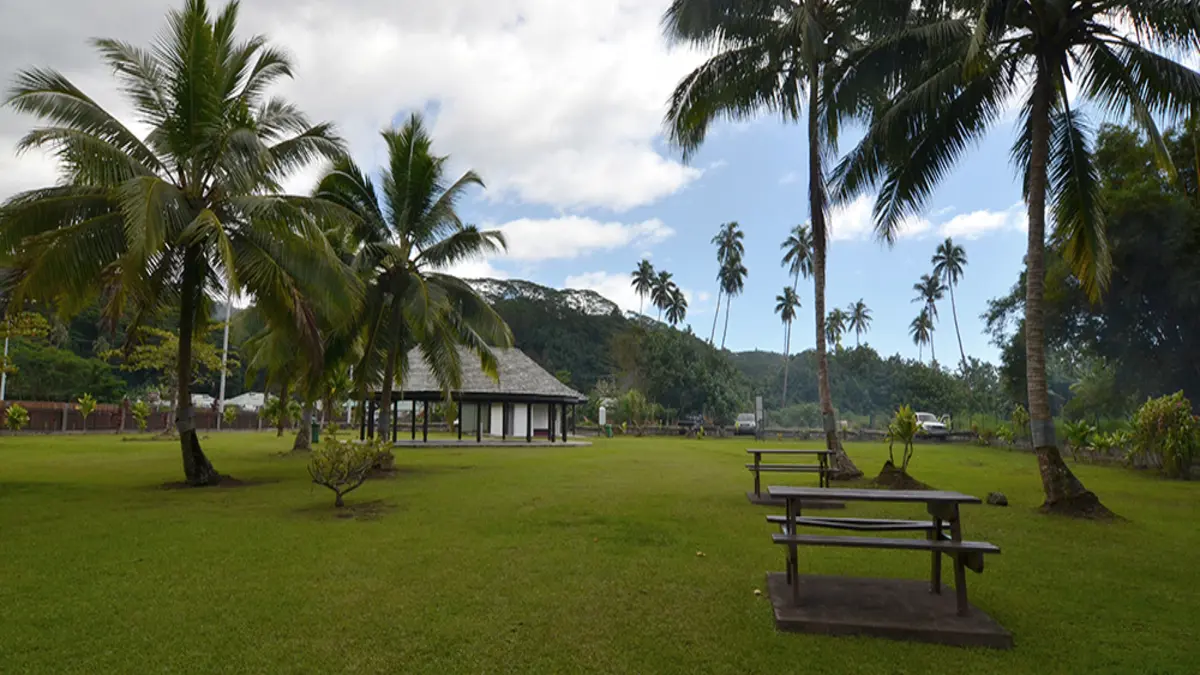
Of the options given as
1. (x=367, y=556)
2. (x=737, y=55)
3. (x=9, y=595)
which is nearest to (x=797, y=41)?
(x=737, y=55)

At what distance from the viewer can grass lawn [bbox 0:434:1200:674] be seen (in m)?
3.97

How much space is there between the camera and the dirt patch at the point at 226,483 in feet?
39.6

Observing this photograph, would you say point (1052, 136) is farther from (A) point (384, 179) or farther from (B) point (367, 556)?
(A) point (384, 179)

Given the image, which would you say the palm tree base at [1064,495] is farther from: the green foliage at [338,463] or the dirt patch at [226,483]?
the dirt patch at [226,483]

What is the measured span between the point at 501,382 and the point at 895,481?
18961 millimetres

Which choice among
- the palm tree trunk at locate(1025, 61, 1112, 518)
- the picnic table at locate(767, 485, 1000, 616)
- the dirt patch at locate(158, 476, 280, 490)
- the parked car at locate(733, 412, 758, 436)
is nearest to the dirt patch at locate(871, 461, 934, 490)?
the palm tree trunk at locate(1025, 61, 1112, 518)

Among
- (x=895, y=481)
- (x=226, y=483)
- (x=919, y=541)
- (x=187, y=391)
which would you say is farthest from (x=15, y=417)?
(x=919, y=541)

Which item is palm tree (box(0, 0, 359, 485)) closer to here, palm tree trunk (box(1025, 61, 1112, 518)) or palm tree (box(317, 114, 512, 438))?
palm tree (box(317, 114, 512, 438))

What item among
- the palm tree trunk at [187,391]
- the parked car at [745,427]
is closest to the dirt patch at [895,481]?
the palm tree trunk at [187,391]

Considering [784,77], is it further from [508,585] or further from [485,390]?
[485,390]

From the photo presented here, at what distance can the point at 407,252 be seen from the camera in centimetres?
1631

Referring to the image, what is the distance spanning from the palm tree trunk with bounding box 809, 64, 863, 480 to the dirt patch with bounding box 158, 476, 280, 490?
1086cm

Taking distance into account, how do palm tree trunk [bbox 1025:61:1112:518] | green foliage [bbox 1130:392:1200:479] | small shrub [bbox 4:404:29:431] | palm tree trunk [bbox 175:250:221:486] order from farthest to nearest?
small shrub [bbox 4:404:29:431] < green foliage [bbox 1130:392:1200:479] < palm tree trunk [bbox 175:250:221:486] < palm tree trunk [bbox 1025:61:1112:518]

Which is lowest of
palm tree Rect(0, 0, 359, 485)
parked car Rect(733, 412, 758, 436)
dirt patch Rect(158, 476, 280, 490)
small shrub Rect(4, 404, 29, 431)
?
parked car Rect(733, 412, 758, 436)
